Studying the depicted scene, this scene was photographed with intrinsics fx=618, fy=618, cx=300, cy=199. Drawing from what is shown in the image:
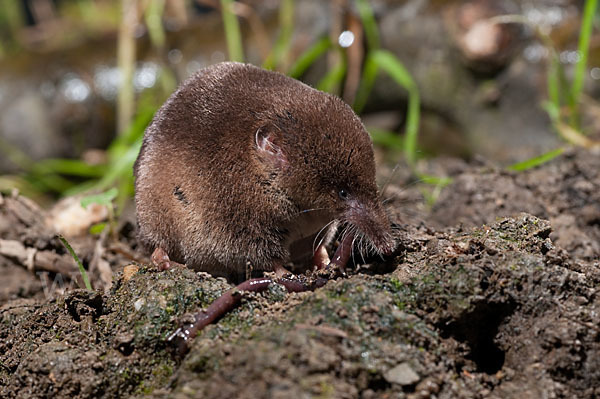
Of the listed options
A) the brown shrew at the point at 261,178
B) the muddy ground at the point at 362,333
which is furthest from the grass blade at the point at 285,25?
the muddy ground at the point at 362,333

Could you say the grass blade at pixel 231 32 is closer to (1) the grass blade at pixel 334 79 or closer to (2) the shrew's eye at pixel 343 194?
(1) the grass blade at pixel 334 79

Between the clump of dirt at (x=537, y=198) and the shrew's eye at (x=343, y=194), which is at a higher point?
the shrew's eye at (x=343, y=194)

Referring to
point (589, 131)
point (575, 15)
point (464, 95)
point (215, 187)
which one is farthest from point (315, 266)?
point (575, 15)

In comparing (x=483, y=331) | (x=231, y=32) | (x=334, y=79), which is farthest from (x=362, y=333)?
(x=231, y=32)

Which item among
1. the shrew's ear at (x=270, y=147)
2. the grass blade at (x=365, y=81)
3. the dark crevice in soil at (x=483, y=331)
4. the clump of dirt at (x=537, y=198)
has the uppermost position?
the shrew's ear at (x=270, y=147)

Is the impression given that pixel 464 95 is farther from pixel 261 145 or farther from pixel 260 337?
pixel 260 337

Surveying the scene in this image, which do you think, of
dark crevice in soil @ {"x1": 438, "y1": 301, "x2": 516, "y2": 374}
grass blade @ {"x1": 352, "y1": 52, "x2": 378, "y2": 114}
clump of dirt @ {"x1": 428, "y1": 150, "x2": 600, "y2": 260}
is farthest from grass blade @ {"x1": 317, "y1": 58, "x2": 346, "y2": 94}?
dark crevice in soil @ {"x1": 438, "y1": 301, "x2": 516, "y2": 374}

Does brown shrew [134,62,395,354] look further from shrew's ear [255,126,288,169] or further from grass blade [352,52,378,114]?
grass blade [352,52,378,114]
